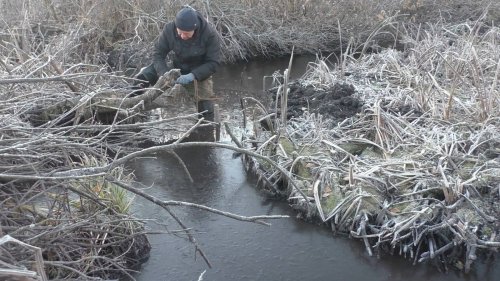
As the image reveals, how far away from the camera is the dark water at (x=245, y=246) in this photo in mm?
4457

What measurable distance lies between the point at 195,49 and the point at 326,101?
169 centimetres

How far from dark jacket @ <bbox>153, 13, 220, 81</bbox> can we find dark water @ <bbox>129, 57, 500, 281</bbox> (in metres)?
1.52

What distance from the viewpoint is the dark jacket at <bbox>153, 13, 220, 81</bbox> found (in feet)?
22.4

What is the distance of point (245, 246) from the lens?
477cm

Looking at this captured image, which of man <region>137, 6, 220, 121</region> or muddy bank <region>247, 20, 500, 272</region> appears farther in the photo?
man <region>137, 6, 220, 121</region>

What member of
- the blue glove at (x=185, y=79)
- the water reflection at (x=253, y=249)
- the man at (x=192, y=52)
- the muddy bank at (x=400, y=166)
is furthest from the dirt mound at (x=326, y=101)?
the water reflection at (x=253, y=249)

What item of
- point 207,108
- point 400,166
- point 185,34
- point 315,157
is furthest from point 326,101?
point 400,166

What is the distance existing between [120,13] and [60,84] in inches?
170

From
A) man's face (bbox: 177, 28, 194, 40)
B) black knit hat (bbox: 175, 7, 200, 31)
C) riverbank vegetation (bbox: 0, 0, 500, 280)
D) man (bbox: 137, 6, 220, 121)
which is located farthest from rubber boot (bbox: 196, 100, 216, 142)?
black knit hat (bbox: 175, 7, 200, 31)

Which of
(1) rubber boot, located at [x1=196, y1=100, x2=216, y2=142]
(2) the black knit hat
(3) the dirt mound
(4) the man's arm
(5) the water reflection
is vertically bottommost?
(5) the water reflection

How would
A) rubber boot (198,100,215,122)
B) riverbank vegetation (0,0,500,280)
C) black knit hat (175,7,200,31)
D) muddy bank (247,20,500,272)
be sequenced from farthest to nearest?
1. rubber boot (198,100,215,122)
2. black knit hat (175,7,200,31)
3. muddy bank (247,20,500,272)
4. riverbank vegetation (0,0,500,280)

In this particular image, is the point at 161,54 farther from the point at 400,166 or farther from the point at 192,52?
the point at 400,166

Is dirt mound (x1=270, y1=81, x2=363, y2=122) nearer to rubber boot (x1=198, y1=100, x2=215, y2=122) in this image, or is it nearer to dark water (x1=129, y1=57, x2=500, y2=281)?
rubber boot (x1=198, y1=100, x2=215, y2=122)

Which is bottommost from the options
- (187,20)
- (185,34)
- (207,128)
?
(207,128)
